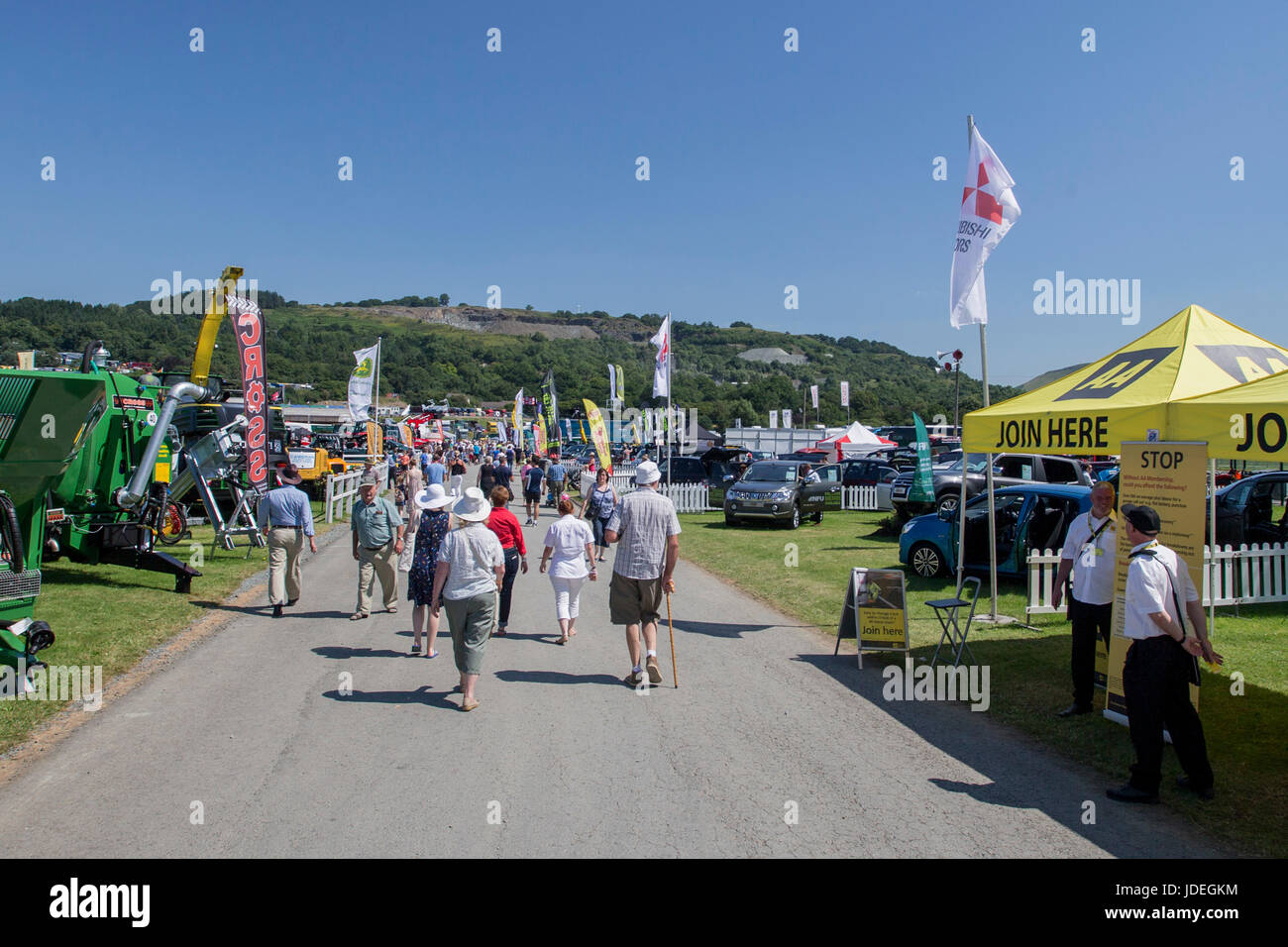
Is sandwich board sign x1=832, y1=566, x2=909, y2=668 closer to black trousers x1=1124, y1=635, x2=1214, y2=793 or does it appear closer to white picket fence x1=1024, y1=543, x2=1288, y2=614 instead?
white picket fence x1=1024, y1=543, x2=1288, y2=614

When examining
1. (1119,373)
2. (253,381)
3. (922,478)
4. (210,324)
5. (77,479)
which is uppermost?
(210,324)

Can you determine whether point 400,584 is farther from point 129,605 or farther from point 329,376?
point 329,376

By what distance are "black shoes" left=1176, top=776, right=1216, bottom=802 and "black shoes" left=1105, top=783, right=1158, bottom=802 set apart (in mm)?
279

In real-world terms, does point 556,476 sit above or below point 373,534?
above

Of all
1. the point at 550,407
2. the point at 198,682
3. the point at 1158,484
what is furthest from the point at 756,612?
the point at 550,407

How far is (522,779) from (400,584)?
8.64 metres

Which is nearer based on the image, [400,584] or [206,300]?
[400,584]

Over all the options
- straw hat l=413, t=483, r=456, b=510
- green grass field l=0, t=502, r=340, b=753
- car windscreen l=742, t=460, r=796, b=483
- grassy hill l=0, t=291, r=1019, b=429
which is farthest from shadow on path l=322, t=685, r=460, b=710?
grassy hill l=0, t=291, r=1019, b=429

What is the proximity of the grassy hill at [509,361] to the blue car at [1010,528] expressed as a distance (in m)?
46.4

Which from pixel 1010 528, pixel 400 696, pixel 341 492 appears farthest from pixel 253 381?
pixel 1010 528

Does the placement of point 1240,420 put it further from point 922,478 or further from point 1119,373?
point 922,478

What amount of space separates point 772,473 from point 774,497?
1.51 metres

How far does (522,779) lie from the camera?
520cm

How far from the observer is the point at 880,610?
8445 millimetres
